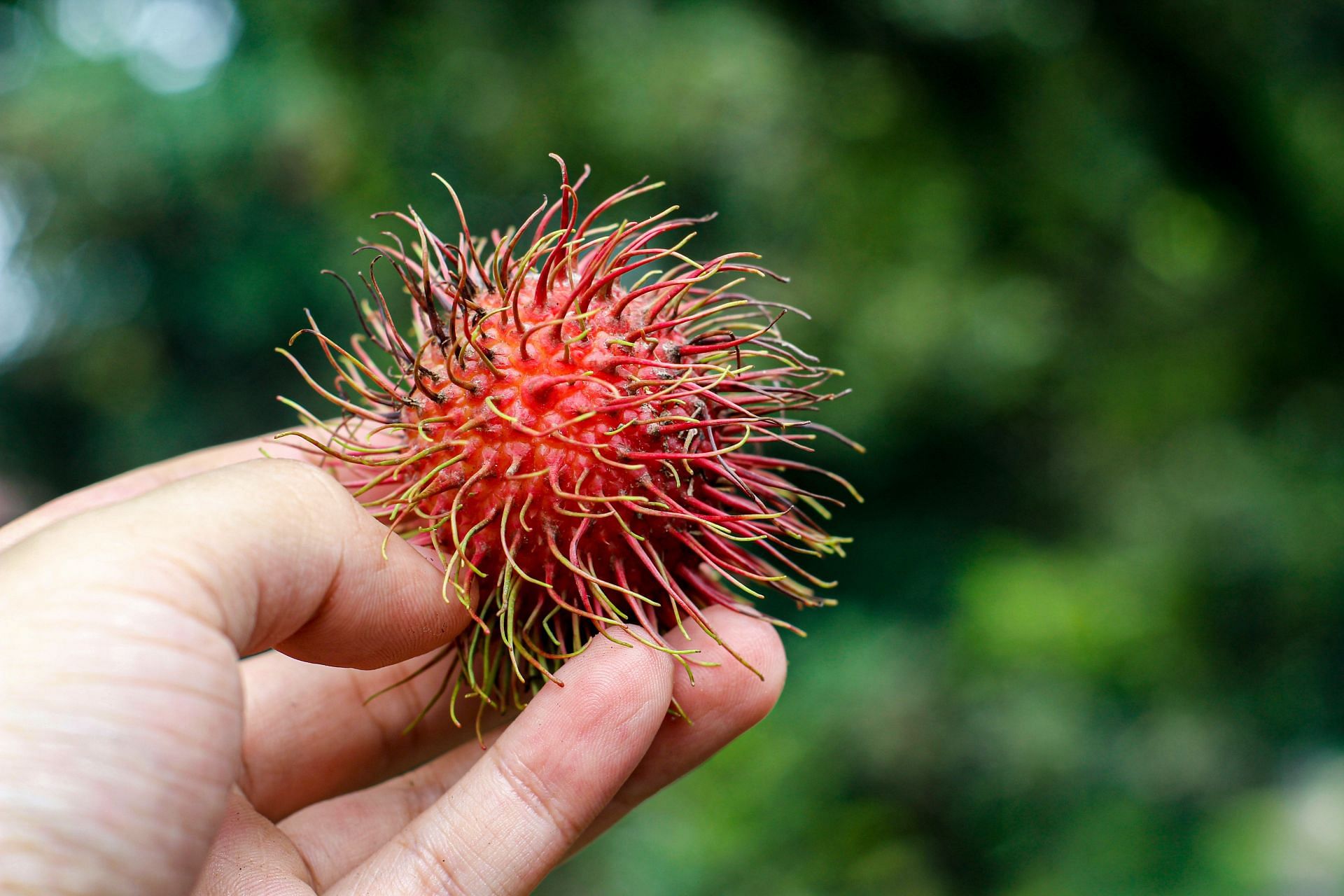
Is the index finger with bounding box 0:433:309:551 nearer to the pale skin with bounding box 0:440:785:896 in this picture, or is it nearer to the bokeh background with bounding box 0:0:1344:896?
the pale skin with bounding box 0:440:785:896

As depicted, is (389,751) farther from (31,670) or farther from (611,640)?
(31,670)

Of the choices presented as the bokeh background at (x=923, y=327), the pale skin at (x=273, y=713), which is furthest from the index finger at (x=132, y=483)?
the bokeh background at (x=923, y=327)

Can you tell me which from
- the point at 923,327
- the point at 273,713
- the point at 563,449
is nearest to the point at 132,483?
the point at 273,713

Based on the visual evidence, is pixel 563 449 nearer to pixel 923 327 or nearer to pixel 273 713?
pixel 273 713

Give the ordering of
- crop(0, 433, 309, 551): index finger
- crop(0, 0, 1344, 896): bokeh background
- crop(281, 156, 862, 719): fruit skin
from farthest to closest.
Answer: crop(0, 0, 1344, 896): bokeh background, crop(0, 433, 309, 551): index finger, crop(281, 156, 862, 719): fruit skin

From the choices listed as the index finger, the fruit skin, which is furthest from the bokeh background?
the fruit skin

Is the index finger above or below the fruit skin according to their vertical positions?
below

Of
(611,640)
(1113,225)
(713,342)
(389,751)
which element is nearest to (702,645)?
(611,640)

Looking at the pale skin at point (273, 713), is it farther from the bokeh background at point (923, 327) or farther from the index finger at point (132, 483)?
the bokeh background at point (923, 327)

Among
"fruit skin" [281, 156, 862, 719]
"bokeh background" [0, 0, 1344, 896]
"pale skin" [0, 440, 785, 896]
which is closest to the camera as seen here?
"pale skin" [0, 440, 785, 896]
